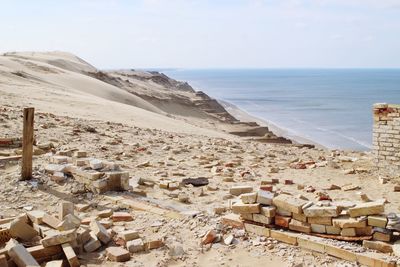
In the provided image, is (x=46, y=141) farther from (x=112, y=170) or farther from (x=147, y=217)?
(x=147, y=217)

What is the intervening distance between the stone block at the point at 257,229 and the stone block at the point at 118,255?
4.81 feet

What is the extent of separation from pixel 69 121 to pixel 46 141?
330 cm

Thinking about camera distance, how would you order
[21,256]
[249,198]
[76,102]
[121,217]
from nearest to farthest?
[21,256]
[249,198]
[121,217]
[76,102]

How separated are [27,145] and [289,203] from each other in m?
4.24

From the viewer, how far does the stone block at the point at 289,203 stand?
214 inches

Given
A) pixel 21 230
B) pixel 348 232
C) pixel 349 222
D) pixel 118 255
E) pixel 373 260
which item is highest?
pixel 349 222

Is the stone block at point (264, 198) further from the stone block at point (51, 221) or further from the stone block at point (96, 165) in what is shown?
the stone block at point (96, 165)

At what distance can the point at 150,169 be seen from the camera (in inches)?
374

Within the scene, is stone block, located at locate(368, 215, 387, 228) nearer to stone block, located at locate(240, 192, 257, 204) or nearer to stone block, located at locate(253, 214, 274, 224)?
stone block, located at locate(253, 214, 274, 224)

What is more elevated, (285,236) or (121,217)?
(285,236)

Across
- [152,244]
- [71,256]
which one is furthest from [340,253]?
[71,256]

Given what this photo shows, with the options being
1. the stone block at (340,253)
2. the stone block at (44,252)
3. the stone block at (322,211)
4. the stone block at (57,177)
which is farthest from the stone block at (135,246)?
the stone block at (57,177)

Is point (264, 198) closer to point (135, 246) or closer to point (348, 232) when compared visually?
point (348, 232)

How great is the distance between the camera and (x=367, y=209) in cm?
516
